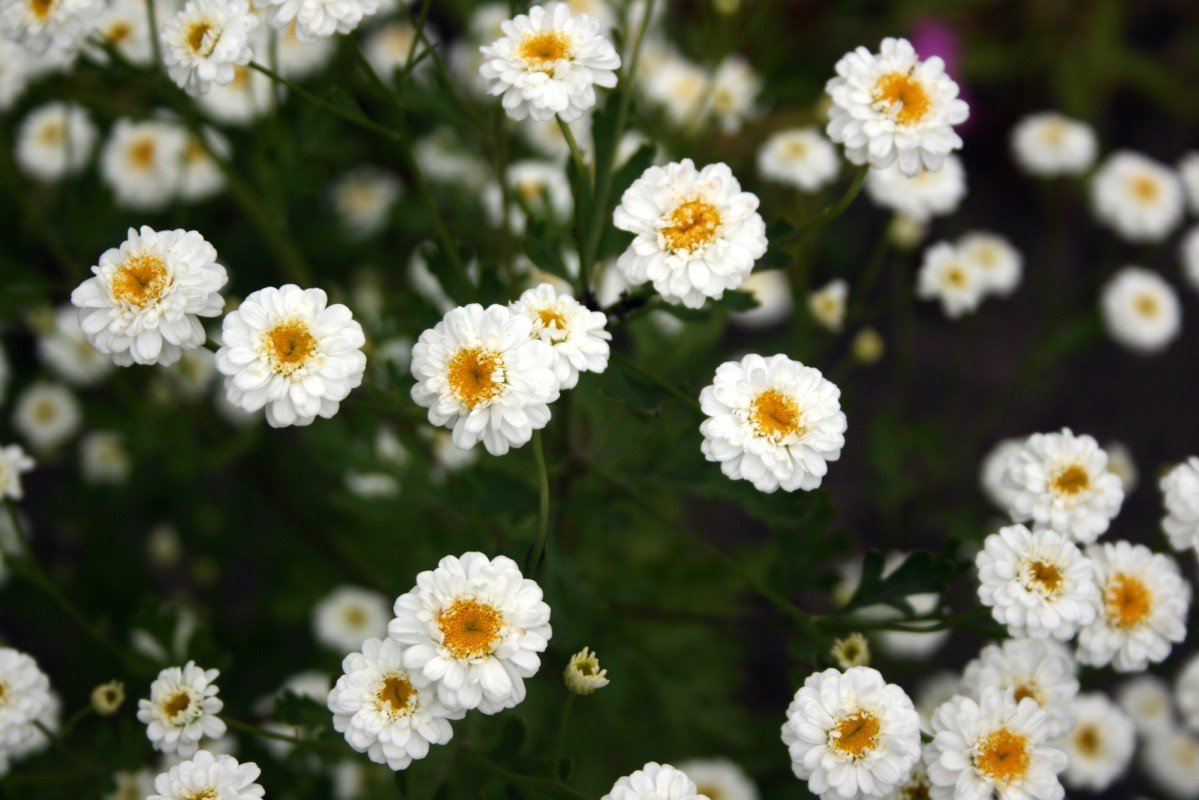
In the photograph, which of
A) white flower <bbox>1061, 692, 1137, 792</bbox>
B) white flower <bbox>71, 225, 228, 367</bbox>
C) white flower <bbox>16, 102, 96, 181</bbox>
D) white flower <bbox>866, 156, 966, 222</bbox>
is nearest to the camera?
white flower <bbox>71, 225, 228, 367</bbox>

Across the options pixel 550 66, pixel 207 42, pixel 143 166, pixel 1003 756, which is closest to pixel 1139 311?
pixel 1003 756

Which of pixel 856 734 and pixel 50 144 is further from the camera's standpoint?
pixel 50 144

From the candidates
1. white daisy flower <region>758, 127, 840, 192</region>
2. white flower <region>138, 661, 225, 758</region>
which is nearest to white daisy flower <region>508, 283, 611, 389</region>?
white flower <region>138, 661, 225, 758</region>

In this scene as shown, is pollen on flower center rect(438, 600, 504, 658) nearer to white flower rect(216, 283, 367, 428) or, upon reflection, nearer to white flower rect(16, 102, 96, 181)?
white flower rect(216, 283, 367, 428)

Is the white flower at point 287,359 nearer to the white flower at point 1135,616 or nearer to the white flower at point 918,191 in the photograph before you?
the white flower at point 1135,616

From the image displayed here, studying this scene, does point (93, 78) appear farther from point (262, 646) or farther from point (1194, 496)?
point (1194, 496)

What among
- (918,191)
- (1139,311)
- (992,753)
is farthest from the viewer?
(1139,311)

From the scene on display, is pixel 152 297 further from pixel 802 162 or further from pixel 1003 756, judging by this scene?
pixel 802 162
